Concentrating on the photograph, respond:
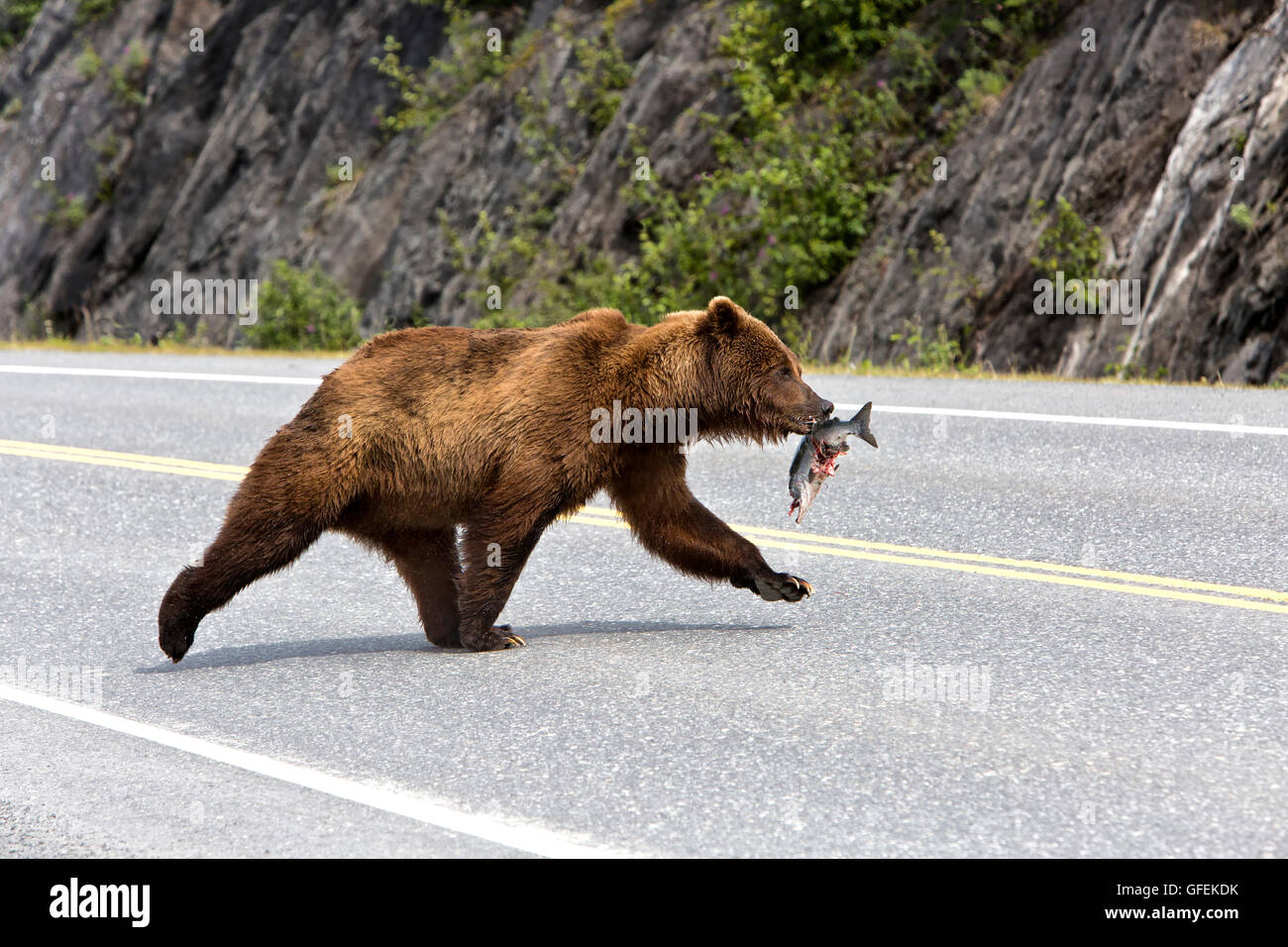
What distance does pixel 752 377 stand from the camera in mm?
5984

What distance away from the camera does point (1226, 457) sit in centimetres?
882

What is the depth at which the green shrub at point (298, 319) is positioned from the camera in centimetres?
2077

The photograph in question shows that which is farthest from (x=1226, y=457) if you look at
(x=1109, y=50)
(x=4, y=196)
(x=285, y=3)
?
(x=4, y=196)

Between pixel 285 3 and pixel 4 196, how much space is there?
22.9ft

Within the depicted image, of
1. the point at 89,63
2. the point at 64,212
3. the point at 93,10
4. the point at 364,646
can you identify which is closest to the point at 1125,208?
the point at 364,646

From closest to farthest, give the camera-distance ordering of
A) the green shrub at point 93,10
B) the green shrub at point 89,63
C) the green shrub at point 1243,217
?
1. the green shrub at point 1243,217
2. the green shrub at point 89,63
3. the green shrub at point 93,10

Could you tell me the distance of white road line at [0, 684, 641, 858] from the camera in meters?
3.96

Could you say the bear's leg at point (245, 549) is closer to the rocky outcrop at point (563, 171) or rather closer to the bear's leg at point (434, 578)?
the bear's leg at point (434, 578)

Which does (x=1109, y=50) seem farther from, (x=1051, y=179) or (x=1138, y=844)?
(x=1138, y=844)

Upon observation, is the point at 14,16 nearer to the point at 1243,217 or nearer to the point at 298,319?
the point at 298,319

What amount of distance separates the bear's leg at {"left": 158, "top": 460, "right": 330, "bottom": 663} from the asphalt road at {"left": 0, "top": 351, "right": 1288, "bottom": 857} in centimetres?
26

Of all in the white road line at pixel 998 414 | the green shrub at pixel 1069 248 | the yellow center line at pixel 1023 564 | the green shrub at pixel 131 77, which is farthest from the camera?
the green shrub at pixel 131 77

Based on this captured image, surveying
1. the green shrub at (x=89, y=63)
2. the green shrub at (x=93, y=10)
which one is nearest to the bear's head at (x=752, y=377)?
the green shrub at (x=89, y=63)

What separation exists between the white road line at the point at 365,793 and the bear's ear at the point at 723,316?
7.84 ft
